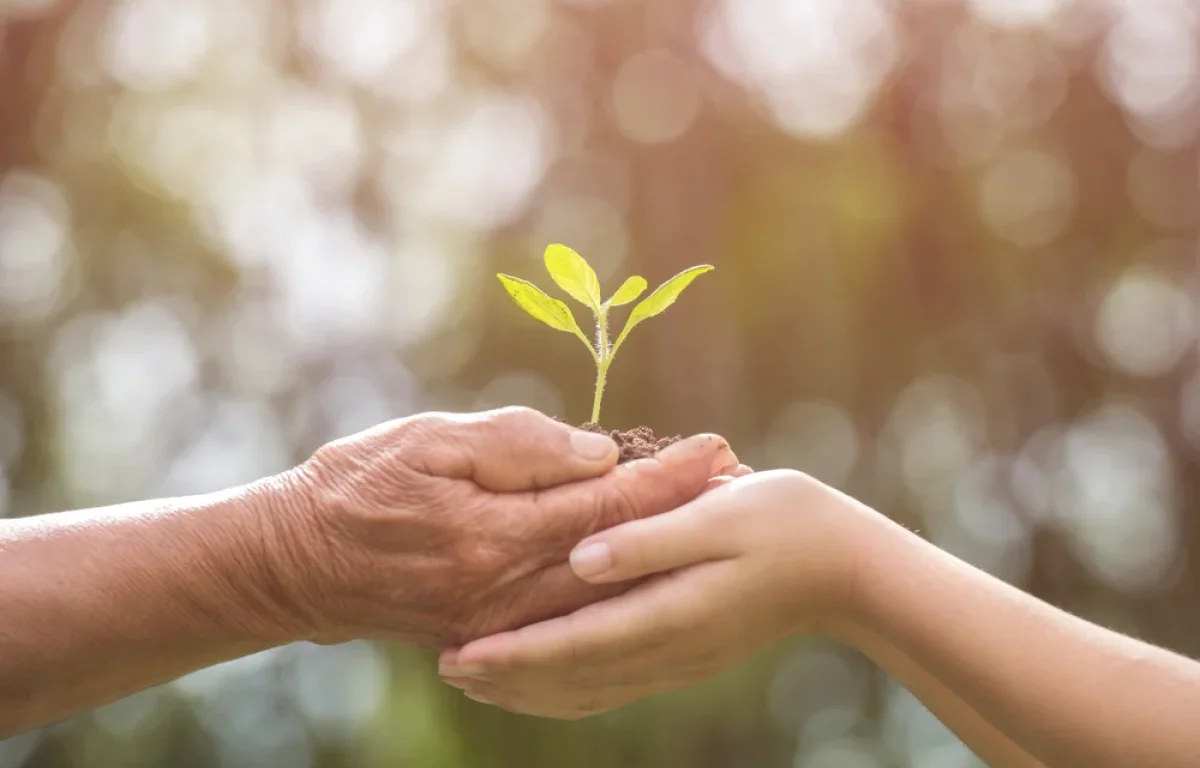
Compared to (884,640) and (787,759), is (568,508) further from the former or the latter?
(787,759)

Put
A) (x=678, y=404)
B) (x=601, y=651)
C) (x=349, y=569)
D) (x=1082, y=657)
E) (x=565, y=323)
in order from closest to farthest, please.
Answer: (x=1082, y=657)
(x=601, y=651)
(x=349, y=569)
(x=565, y=323)
(x=678, y=404)

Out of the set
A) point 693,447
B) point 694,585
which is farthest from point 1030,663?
point 693,447

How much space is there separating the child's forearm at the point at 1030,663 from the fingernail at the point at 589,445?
555mm

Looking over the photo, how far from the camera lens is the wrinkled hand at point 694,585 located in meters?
1.58

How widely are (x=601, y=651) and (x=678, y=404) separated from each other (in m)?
4.06

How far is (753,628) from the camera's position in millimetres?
1677

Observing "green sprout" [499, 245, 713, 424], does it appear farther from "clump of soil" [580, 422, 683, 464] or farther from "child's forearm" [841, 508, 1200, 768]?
"child's forearm" [841, 508, 1200, 768]

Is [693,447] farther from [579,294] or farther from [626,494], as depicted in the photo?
[579,294]

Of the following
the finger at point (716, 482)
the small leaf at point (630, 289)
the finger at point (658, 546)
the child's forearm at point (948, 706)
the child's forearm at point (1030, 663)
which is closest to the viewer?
the child's forearm at point (1030, 663)

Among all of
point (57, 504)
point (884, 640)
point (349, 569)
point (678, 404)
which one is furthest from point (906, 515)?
point (57, 504)

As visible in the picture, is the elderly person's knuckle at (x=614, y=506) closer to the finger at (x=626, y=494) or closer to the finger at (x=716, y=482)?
the finger at (x=626, y=494)

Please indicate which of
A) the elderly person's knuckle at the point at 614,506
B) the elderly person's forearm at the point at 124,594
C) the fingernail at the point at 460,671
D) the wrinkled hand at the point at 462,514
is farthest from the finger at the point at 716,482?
the elderly person's forearm at the point at 124,594

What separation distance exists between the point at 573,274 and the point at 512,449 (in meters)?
0.45

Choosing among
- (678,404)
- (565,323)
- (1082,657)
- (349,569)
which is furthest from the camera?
(678,404)
